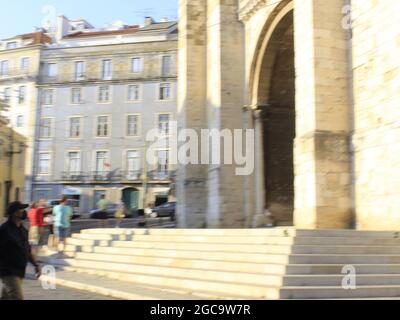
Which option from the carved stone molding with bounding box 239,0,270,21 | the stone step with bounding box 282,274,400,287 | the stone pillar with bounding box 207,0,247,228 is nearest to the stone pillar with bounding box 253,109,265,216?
the stone pillar with bounding box 207,0,247,228

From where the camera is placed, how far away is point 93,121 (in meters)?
46.1

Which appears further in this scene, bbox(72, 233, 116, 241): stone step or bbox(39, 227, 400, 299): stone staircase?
bbox(72, 233, 116, 241): stone step

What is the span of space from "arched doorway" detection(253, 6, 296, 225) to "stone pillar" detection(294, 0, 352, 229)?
183 inches

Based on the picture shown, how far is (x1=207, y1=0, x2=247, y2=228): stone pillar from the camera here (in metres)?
17.0

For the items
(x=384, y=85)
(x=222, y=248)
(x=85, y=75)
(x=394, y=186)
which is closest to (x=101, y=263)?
(x=222, y=248)

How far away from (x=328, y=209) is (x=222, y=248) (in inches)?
120

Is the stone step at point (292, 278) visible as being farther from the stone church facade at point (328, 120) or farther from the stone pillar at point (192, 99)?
the stone pillar at point (192, 99)

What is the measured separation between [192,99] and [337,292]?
12.6 meters

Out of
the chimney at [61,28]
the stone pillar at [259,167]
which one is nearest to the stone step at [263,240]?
the stone pillar at [259,167]

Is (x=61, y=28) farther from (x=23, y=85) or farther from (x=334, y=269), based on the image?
(x=334, y=269)

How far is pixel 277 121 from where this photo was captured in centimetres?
1772

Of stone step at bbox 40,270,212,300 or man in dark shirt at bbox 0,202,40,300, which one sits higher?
man in dark shirt at bbox 0,202,40,300

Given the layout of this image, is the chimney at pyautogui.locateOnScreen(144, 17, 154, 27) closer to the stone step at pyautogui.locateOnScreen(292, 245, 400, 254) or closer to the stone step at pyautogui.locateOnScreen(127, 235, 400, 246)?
the stone step at pyautogui.locateOnScreen(127, 235, 400, 246)
